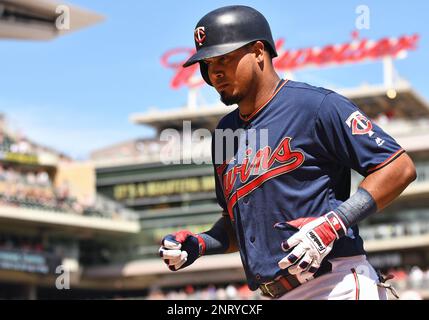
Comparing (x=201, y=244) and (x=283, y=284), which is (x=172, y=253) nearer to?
(x=201, y=244)

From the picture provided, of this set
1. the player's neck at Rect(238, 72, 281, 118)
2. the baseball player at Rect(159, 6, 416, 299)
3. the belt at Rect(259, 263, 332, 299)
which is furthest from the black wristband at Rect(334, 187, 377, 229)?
the player's neck at Rect(238, 72, 281, 118)

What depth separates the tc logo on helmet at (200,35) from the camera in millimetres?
4562

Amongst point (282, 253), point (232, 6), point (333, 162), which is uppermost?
point (232, 6)

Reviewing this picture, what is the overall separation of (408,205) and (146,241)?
18.6m

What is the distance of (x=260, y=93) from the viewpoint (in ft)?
15.1

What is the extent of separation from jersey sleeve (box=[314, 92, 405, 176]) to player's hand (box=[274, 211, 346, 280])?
316 millimetres

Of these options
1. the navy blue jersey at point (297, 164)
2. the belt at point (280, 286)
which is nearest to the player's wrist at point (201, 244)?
the navy blue jersey at point (297, 164)

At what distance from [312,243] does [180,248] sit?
848mm

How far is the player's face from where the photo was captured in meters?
4.45

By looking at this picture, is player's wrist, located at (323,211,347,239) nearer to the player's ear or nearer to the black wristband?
the black wristband

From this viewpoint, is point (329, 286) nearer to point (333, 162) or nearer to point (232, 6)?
point (333, 162)
